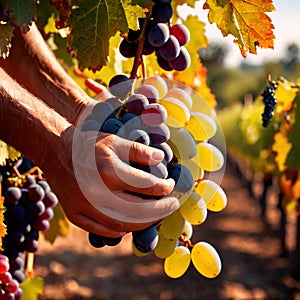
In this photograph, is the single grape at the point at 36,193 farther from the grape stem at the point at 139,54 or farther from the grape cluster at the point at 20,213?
the grape stem at the point at 139,54

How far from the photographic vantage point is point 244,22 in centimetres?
107

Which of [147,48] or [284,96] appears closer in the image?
[147,48]

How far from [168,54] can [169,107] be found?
0.13 m

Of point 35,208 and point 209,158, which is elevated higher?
point 209,158

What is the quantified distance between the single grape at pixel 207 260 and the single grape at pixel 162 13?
44 cm

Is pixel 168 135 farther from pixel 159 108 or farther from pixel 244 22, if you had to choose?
pixel 244 22

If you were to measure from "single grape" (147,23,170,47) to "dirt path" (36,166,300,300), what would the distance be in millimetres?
3834

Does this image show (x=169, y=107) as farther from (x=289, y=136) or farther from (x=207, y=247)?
(x=289, y=136)

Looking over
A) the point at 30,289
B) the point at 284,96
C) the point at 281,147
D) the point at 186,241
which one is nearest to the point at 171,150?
the point at 186,241

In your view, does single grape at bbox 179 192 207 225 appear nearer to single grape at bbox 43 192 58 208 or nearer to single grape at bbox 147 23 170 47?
single grape at bbox 147 23 170 47

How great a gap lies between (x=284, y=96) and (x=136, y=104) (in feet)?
3.33

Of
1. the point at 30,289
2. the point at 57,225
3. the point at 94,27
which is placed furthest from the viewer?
the point at 57,225

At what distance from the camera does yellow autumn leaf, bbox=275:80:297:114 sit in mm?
1860

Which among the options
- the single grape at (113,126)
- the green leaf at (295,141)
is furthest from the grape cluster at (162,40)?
the green leaf at (295,141)
